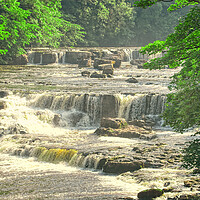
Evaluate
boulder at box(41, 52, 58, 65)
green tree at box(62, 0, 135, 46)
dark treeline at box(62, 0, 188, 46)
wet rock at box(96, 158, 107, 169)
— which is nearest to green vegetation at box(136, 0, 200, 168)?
wet rock at box(96, 158, 107, 169)

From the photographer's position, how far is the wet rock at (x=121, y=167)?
42.7 feet

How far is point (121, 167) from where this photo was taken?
1304 cm

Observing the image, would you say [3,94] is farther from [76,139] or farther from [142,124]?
[142,124]

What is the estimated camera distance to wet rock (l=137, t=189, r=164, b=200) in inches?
402

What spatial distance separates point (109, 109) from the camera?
2230 centimetres

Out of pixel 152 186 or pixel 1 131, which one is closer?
pixel 152 186

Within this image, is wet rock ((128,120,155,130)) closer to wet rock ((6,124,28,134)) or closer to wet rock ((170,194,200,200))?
wet rock ((6,124,28,134))

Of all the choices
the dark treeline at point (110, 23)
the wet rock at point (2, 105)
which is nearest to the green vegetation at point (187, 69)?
the wet rock at point (2, 105)

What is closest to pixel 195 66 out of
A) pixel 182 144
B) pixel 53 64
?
pixel 182 144

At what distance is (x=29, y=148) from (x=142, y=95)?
29.6ft

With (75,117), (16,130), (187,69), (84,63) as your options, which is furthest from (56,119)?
(84,63)

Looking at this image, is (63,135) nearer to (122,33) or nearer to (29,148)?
(29,148)

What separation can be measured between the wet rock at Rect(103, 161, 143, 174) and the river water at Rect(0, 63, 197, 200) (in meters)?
0.25

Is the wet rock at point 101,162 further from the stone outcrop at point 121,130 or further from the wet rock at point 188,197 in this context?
the stone outcrop at point 121,130
